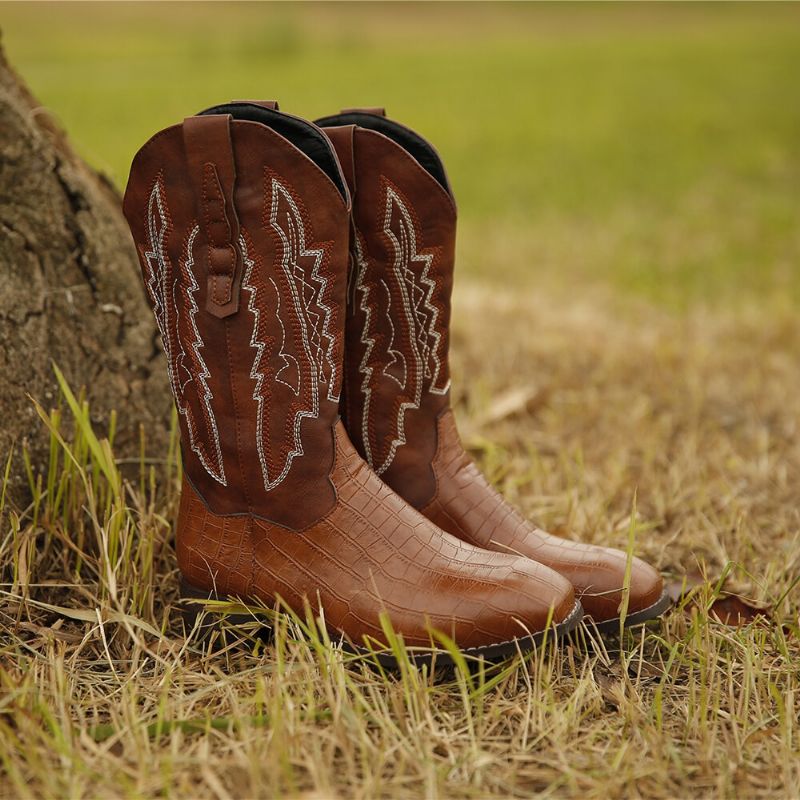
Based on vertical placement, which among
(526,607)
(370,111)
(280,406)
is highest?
(370,111)

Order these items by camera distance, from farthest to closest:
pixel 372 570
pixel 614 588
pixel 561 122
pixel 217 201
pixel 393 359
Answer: pixel 561 122
pixel 393 359
pixel 614 588
pixel 372 570
pixel 217 201

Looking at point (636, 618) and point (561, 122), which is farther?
point (561, 122)

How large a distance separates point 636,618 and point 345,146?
919 millimetres

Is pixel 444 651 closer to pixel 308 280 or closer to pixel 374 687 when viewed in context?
pixel 374 687

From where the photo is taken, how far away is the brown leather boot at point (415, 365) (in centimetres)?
160

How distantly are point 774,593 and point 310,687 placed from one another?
0.96 meters

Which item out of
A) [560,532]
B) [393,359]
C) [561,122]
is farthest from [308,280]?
[561,122]

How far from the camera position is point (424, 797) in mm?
1211

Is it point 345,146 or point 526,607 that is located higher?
point 345,146

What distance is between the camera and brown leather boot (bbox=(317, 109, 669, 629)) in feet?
5.26

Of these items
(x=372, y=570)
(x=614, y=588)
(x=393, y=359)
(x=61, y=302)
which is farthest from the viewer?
(x=61, y=302)

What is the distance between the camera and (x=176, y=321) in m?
1.54

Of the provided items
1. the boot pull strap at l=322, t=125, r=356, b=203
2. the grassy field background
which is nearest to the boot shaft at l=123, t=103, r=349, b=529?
the boot pull strap at l=322, t=125, r=356, b=203

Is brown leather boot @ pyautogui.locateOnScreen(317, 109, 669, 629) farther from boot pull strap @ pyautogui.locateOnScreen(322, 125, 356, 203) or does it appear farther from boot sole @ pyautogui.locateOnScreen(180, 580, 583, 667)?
boot sole @ pyautogui.locateOnScreen(180, 580, 583, 667)
